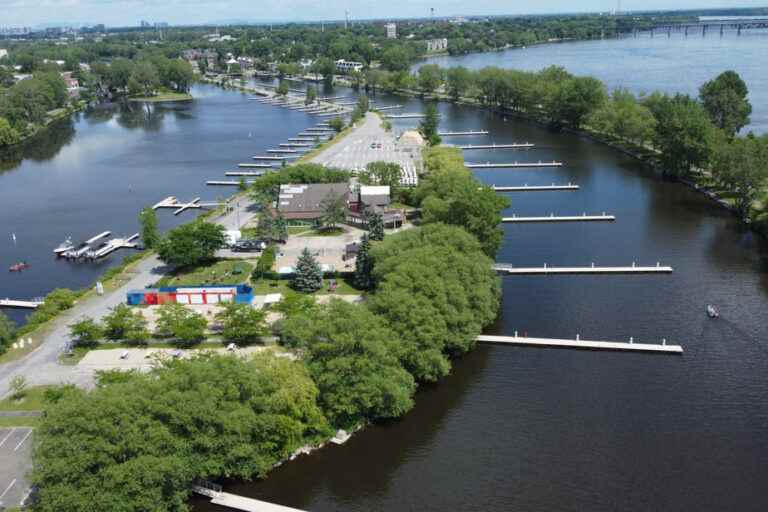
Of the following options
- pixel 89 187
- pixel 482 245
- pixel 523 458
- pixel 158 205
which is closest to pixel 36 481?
pixel 523 458

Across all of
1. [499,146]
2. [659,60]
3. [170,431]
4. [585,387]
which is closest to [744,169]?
[499,146]

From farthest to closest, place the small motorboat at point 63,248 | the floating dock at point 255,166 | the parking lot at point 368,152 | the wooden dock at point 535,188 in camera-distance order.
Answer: the floating dock at point 255,166 → the parking lot at point 368,152 → the wooden dock at point 535,188 → the small motorboat at point 63,248

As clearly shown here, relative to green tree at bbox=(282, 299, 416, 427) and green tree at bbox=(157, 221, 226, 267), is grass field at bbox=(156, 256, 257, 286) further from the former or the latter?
green tree at bbox=(282, 299, 416, 427)

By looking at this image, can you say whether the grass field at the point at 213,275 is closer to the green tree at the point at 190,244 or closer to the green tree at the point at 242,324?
the green tree at the point at 190,244

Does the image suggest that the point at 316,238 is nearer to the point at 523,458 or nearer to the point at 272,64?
the point at 523,458

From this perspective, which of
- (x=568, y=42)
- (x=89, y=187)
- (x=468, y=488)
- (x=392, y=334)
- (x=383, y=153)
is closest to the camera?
(x=468, y=488)

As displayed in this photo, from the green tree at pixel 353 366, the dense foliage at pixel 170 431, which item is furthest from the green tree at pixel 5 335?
the green tree at pixel 353 366
